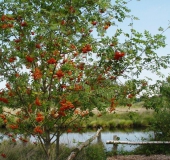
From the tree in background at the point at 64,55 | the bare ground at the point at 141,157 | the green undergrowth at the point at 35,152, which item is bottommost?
the bare ground at the point at 141,157

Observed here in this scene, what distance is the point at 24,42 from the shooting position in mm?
7605

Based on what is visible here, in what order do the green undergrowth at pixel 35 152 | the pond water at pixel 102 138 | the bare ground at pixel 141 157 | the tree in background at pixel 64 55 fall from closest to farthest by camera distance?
the tree in background at pixel 64 55
the green undergrowth at pixel 35 152
the bare ground at pixel 141 157
the pond water at pixel 102 138

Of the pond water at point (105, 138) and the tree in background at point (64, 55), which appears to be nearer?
the tree in background at point (64, 55)

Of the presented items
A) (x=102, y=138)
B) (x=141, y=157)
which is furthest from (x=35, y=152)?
(x=102, y=138)

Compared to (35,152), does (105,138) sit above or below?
below

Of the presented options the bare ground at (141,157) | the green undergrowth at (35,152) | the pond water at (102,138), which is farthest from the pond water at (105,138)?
the bare ground at (141,157)

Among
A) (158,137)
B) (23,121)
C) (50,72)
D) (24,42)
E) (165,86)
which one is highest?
(24,42)

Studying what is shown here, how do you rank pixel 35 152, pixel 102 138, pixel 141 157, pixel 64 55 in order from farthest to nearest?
pixel 102 138 < pixel 141 157 < pixel 35 152 < pixel 64 55

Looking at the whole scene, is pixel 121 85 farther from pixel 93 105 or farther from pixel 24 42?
pixel 24 42

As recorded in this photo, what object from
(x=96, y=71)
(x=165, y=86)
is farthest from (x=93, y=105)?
(x=165, y=86)

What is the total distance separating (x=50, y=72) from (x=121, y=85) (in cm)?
173

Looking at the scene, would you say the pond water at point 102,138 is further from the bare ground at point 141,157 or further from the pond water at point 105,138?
the bare ground at point 141,157

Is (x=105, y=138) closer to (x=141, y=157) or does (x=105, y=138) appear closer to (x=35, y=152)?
(x=141, y=157)

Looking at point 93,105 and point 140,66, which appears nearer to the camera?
point 93,105
